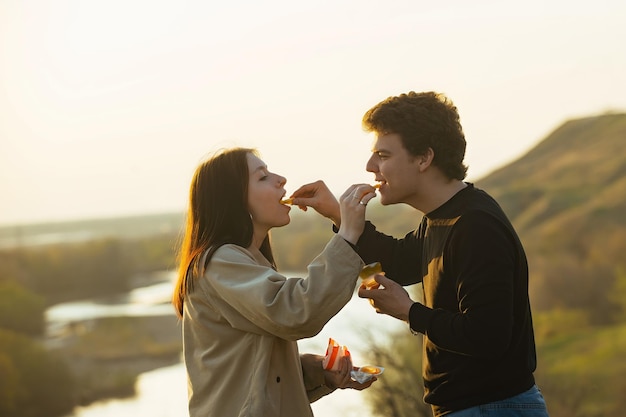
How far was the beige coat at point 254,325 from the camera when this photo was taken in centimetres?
290

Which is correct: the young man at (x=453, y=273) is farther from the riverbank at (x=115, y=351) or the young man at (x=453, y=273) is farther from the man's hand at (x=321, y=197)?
the riverbank at (x=115, y=351)

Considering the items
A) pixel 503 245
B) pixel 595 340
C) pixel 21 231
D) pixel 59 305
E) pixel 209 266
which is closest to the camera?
pixel 503 245

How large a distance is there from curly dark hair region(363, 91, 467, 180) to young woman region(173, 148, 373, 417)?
32 centimetres

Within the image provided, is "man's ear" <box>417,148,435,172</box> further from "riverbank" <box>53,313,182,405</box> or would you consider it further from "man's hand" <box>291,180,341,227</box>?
"riverbank" <box>53,313,182,405</box>

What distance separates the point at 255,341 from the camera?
3053mm

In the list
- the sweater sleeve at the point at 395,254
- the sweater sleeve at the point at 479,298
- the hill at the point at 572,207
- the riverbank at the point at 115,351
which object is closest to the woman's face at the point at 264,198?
the sweater sleeve at the point at 395,254

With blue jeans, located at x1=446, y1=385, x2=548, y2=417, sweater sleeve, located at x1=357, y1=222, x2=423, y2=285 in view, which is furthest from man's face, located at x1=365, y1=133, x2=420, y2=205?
blue jeans, located at x1=446, y1=385, x2=548, y2=417

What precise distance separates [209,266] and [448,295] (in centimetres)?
79

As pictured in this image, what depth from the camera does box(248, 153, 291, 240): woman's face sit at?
10.7 ft

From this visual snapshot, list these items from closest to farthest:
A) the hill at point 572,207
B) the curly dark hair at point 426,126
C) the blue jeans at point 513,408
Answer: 1. the blue jeans at point 513,408
2. the curly dark hair at point 426,126
3. the hill at point 572,207

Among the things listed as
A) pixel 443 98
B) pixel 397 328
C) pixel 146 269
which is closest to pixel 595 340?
pixel 397 328

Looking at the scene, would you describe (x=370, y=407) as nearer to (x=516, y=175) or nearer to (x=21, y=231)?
(x=516, y=175)

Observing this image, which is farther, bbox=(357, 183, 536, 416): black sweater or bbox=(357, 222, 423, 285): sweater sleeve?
bbox=(357, 222, 423, 285): sweater sleeve

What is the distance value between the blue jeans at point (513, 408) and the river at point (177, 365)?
10092 millimetres
